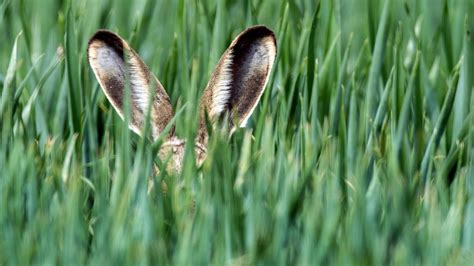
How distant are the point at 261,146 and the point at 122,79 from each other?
407 millimetres

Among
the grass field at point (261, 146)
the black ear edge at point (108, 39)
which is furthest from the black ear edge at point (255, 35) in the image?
the black ear edge at point (108, 39)

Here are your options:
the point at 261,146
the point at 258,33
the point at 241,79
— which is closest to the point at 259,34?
the point at 258,33

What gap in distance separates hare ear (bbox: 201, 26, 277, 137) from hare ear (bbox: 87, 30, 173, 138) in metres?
0.12

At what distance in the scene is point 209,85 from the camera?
3.06 metres

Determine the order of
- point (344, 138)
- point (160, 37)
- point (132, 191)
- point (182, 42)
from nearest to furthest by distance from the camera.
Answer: point (132, 191) → point (344, 138) → point (182, 42) → point (160, 37)

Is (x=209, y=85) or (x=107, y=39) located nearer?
(x=107, y=39)

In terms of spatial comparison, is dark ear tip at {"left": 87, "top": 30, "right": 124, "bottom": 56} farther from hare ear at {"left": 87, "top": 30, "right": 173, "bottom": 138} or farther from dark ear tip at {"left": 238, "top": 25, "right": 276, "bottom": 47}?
dark ear tip at {"left": 238, "top": 25, "right": 276, "bottom": 47}

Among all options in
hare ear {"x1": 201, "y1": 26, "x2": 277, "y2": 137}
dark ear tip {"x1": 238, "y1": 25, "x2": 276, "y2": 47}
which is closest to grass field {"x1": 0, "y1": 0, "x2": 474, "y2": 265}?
hare ear {"x1": 201, "y1": 26, "x2": 277, "y2": 137}

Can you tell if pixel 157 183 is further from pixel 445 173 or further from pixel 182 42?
pixel 182 42

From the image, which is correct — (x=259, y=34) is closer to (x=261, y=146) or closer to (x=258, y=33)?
(x=258, y=33)

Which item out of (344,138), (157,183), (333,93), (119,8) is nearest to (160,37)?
(119,8)

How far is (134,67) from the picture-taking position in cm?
296

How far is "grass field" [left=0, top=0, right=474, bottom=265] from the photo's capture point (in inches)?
85.7

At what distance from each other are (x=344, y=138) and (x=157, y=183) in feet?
1.84
